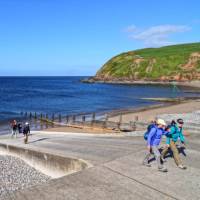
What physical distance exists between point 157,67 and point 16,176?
12817cm

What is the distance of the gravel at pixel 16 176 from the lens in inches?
582

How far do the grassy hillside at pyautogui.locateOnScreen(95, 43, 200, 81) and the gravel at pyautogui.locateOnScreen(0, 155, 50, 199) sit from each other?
113792mm

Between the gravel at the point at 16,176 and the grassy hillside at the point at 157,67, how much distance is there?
373 ft

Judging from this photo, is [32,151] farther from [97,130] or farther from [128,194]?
[97,130]

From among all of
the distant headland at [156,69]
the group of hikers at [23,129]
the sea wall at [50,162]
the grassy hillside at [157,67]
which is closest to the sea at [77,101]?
the group of hikers at [23,129]

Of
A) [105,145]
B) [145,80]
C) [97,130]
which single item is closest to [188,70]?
[145,80]

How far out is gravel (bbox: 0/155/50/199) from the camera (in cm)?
1479

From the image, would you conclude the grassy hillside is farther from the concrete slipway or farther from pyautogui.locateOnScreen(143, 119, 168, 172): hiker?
pyautogui.locateOnScreen(143, 119, 168, 172): hiker

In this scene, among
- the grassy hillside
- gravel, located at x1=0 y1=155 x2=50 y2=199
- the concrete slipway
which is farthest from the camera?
the grassy hillside

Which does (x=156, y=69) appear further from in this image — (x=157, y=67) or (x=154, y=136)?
(x=154, y=136)

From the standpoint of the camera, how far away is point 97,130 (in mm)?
30141

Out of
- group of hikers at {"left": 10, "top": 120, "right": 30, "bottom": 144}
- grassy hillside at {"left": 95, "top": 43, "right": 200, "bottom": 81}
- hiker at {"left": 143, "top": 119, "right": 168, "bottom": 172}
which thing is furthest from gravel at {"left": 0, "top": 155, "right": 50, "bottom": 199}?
grassy hillside at {"left": 95, "top": 43, "right": 200, "bottom": 81}

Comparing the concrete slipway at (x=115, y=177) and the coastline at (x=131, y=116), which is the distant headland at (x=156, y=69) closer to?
the coastline at (x=131, y=116)

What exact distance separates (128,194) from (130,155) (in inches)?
Result: 183
